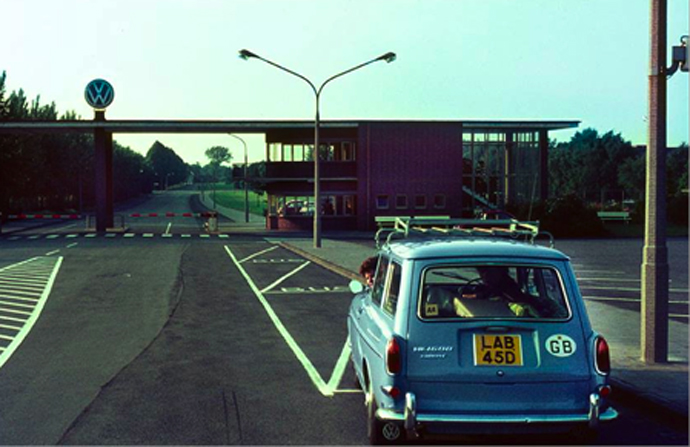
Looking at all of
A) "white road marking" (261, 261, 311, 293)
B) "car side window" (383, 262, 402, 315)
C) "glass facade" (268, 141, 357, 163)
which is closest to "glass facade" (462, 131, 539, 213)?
"glass facade" (268, 141, 357, 163)

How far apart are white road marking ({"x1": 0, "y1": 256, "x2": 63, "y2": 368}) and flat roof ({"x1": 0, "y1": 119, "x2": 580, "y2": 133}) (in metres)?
19.2

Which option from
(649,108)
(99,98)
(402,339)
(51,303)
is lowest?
(51,303)

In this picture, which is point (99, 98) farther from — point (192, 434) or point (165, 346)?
point (192, 434)

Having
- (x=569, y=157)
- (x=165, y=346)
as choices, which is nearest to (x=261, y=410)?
(x=165, y=346)

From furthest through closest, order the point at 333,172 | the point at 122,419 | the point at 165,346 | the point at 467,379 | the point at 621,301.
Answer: the point at 333,172
the point at 621,301
the point at 165,346
the point at 122,419
the point at 467,379

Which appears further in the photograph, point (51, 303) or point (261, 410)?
point (51, 303)

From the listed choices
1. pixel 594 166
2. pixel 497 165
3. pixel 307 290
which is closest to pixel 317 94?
pixel 307 290

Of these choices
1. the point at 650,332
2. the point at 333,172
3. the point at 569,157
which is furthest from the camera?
the point at 569,157

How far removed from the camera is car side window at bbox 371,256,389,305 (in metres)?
7.02

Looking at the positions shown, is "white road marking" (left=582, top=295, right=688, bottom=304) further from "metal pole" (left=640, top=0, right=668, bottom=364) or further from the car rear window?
the car rear window

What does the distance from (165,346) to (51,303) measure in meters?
5.73

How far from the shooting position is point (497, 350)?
5.80 meters

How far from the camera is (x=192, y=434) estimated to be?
6.73 metres

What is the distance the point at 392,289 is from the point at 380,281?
0.69 m
